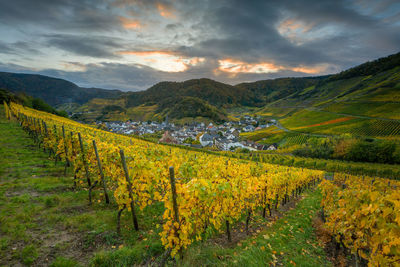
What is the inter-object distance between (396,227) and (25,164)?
1600 cm

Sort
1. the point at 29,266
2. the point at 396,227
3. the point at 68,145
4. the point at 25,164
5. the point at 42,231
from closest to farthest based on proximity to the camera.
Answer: the point at 396,227 → the point at 29,266 → the point at 42,231 → the point at 68,145 → the point at 25,164

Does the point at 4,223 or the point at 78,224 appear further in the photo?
the point at 78,224

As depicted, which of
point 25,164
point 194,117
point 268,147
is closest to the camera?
point 25,164

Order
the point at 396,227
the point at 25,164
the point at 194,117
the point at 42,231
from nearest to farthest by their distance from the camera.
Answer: the point at 396,227 < the point at 42,231 < the point at 25,164 < the point at 194,117

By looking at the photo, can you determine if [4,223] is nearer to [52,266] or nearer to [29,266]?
[29,266]

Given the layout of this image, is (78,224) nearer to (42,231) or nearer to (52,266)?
(42,231)

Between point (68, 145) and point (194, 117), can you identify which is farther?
point (194, 117)

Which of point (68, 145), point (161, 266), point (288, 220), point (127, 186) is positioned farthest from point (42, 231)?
point (288, 220)

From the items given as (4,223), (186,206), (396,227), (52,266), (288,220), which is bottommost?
(288,220)

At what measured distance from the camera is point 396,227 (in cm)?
298

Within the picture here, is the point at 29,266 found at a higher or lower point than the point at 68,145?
lower

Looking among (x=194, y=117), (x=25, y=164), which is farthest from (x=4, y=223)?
(x=194, y=117)

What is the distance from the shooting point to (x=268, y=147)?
267 ft

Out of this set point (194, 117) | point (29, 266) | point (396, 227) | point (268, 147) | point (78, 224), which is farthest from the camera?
point (194, 117)
